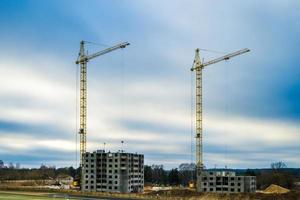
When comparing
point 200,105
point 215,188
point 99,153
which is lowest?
point 215,188

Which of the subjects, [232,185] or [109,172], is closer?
[109,172]

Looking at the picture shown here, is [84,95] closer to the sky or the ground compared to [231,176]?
closer to the sky

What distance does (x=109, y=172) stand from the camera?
193 m

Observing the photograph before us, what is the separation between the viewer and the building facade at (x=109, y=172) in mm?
190250

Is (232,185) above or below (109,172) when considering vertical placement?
below

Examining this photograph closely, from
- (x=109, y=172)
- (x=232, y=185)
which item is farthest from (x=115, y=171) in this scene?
(x=232, y=185)

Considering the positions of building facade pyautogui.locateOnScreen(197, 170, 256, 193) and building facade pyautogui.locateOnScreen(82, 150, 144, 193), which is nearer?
building facade pyautogui.locateOnScreen(82, 150, 144, 193)

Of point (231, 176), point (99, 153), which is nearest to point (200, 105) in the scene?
point (231, 176)

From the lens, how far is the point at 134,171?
651ft

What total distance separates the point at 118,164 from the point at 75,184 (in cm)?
1825

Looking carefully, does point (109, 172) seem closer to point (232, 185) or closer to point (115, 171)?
point (115, 171)

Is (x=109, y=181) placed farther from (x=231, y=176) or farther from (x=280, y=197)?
(x=280, y=197)

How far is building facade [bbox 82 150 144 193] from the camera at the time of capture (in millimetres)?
190250

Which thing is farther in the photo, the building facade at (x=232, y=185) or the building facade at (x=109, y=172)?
the building facade at (x=232, y=185)
